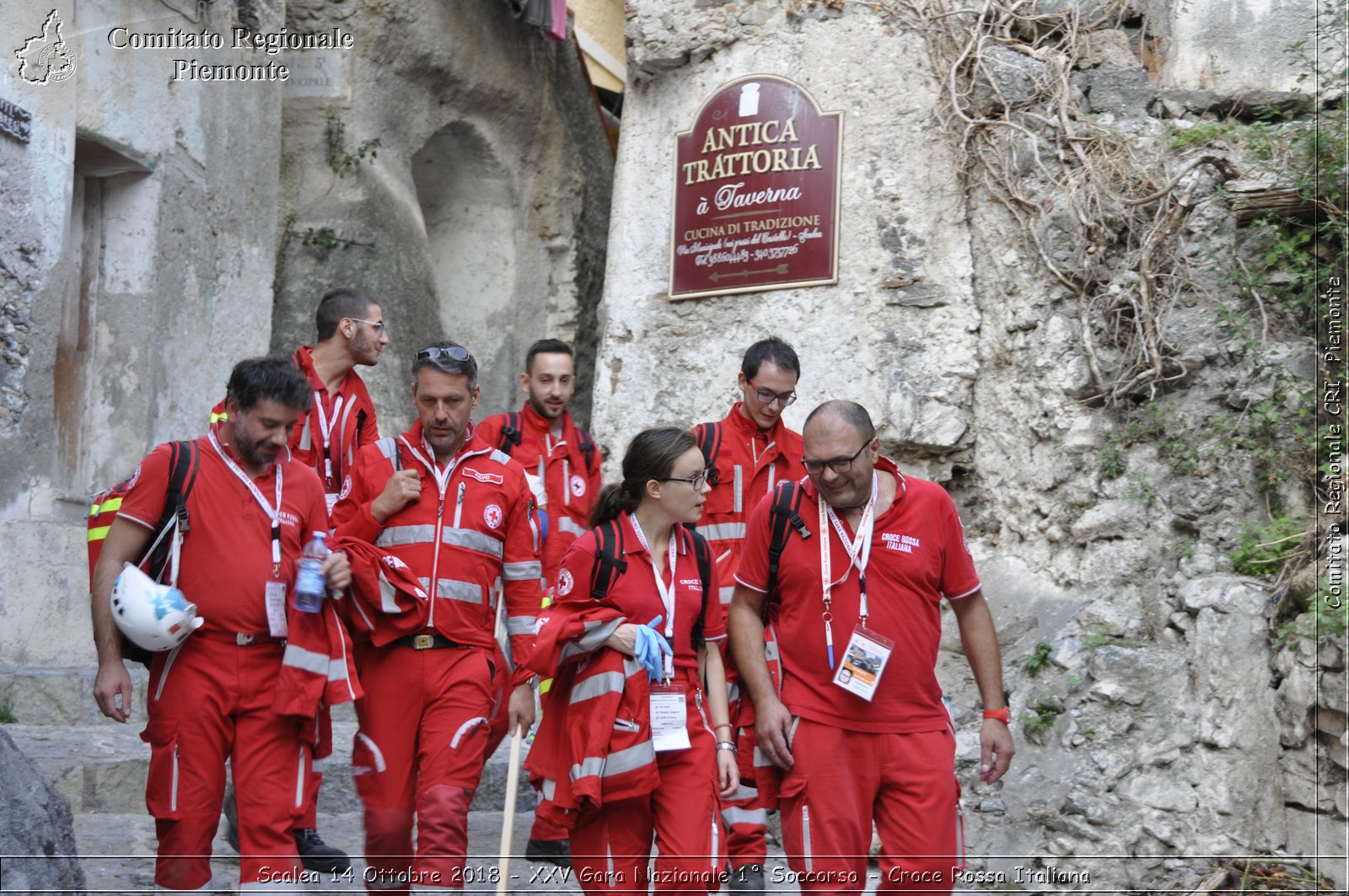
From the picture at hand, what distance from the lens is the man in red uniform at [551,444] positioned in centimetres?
664

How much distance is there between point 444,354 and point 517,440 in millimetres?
1664

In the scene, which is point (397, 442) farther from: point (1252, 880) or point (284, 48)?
point (284, 48)

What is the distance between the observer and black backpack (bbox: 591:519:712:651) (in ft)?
14.6

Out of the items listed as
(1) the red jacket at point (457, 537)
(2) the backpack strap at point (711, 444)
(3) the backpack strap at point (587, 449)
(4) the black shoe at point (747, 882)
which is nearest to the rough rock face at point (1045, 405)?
(4) the black shoe at point (747, 882)

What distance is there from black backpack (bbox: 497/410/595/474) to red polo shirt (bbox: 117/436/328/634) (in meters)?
2.02

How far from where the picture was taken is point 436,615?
15.7 ft

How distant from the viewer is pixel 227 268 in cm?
948

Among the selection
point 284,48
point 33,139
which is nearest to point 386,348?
point 284,48

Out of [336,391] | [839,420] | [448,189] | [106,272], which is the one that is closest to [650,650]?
[839,420]

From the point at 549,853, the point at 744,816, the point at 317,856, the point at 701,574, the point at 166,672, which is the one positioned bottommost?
the point at 549,853

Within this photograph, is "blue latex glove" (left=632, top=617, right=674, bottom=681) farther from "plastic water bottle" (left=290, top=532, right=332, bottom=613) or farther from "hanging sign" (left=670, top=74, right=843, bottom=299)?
"hanging sign" (left=670, top=74, right=843, bottom=299)

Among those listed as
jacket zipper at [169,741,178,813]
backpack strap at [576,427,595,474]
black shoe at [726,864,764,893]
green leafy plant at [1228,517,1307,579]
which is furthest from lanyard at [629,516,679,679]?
green leafy plant at [1228,517,1307,579]

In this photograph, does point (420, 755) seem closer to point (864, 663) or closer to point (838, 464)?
point (864, 663)

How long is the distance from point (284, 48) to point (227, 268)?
203cm
